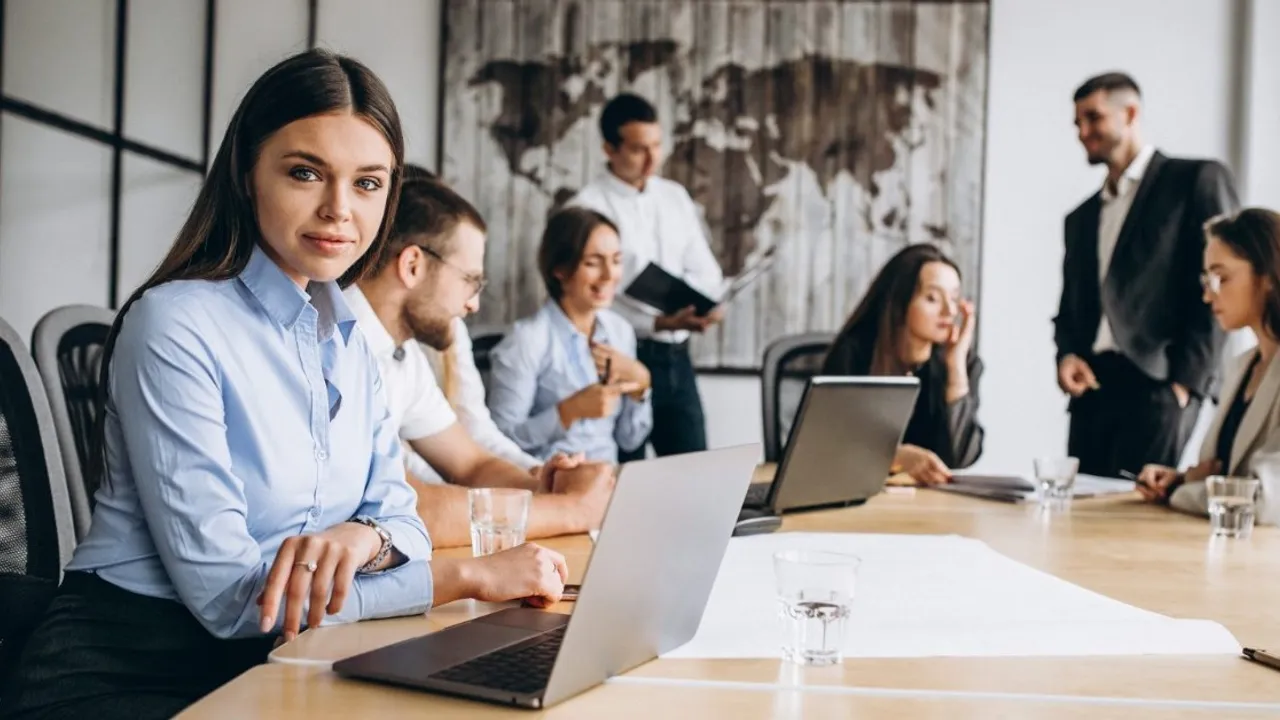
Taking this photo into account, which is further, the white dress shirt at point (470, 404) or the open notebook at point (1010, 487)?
the white dress shirt at point (470, 404)

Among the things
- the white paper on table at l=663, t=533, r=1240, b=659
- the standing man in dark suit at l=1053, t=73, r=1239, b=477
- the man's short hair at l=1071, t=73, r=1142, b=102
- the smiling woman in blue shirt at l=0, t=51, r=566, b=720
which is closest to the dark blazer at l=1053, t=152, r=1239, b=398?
the standing man in dark suit at l=1053, t=73, r=1239, b=477

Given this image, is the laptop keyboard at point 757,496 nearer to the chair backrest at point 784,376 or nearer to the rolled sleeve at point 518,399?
the chair backrest at point 784,376

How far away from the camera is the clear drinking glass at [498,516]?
4.53ft

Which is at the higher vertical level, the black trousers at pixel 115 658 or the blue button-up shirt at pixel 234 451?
the blue button-up shirt at pixel 234 451

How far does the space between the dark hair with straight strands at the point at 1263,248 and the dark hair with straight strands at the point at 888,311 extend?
28.8 inches

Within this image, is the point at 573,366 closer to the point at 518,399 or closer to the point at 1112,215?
the point at 518,399

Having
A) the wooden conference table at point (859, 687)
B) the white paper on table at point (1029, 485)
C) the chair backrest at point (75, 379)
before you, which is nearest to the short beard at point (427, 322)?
the chair backrest at point (75, 379)

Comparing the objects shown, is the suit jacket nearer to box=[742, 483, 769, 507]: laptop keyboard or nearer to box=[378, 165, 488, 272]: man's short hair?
box=[742, 483, 769, 507]: laptop keyboard

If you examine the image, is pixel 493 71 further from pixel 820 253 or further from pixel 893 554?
pixel 893 554

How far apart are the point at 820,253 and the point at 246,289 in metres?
3.44

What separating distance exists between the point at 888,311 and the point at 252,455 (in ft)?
7.04

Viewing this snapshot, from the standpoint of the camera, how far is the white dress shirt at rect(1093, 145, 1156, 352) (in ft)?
11.9

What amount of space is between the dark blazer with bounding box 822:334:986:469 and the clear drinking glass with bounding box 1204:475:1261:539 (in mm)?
978

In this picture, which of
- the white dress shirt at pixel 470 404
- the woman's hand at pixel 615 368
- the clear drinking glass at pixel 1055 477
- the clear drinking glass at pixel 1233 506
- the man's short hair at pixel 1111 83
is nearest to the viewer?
the clear drinking glass at pixel 1233 506
